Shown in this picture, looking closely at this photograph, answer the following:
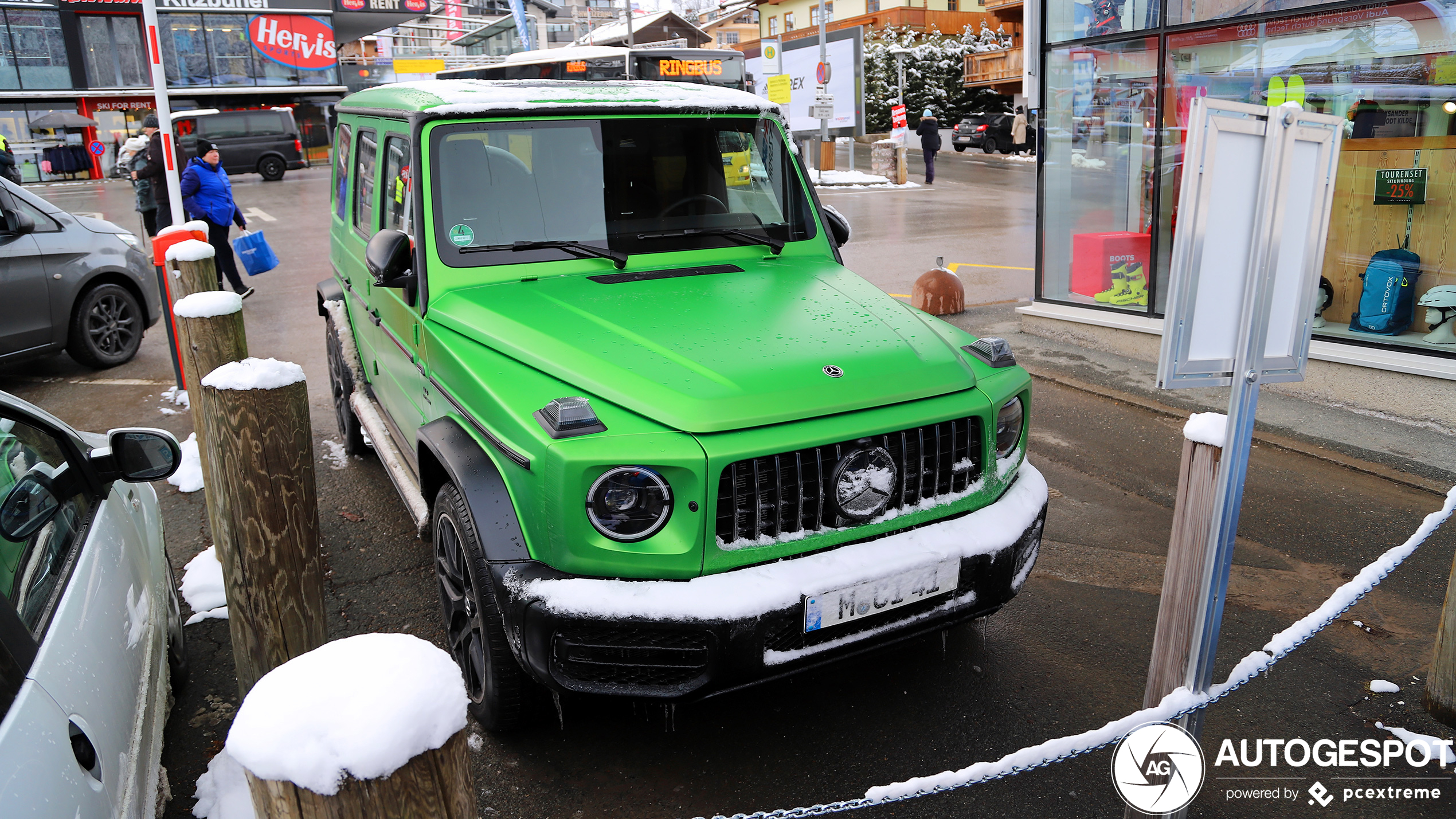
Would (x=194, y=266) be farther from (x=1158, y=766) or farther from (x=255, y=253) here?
(x=1158, y=766)

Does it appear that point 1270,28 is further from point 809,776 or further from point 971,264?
point 809,776

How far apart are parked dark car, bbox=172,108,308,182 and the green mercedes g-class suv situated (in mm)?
29612

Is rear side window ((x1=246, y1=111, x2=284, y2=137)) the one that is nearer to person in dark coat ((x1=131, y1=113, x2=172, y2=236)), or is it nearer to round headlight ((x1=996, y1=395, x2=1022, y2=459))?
person in dark coat ((x1=131, y1=113, x2=172, y2=236))

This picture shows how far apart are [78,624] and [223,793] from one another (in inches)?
36.7

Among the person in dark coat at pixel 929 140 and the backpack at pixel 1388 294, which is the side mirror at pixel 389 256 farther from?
the person in dark coat at pixel 929 140

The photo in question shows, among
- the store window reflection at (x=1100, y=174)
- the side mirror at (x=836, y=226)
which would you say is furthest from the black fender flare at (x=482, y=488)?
the store window reflection at (x=1100, y=174)

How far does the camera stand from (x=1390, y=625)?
3.96 meters

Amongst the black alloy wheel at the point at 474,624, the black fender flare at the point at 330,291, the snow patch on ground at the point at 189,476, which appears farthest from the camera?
the black fender flare at the point at 330,291

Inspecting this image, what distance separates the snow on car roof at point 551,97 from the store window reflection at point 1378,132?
12.9ft

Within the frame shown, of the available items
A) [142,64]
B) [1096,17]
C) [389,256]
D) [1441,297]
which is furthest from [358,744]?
[142,64]

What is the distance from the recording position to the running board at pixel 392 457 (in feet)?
12.5

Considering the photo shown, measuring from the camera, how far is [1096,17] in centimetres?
827

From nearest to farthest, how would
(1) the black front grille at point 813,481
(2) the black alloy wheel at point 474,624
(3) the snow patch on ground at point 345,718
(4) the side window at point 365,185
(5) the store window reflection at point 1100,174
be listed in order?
(3) the snow patch on ground at point 345,718 → (1) the black front grille at point 813,481 → (2) the black alloy wheel at point 474,624 → (4) the side window at point 365,185 → (5) the store window reflection at point 1100,174

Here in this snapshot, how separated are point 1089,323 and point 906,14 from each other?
4781 centimetres
